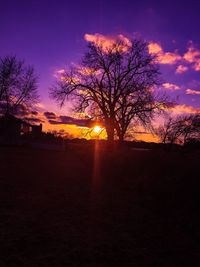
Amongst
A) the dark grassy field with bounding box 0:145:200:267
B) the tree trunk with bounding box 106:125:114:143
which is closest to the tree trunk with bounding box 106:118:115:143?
the tree trunk with bounding box 106:125:114:143

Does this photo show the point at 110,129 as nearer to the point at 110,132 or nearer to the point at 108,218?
the point at 110,132

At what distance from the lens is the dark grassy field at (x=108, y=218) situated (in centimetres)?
580

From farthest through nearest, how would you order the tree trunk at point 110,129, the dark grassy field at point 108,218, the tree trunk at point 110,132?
the tree trunk at point 110,132 → the tree trunk at point 110,129 → the dark grassy field at point 108,218

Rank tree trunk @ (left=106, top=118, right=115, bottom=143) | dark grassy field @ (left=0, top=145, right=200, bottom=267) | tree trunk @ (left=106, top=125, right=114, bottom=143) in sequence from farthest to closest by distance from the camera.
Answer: tree trunk @ (left=106, top=125, right=114, bottom=143) < tree trunk @ (left=106, top=118, right=115, bottom=143) < dark grassy field @ (left=0, top=145, right=200, bottom=267)

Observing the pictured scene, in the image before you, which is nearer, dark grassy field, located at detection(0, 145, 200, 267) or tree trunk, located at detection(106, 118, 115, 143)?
dark grassy field, located at detection(0, 145, 200, 267)

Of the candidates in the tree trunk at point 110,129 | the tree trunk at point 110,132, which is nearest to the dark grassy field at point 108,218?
the tree trunk at point 110,129

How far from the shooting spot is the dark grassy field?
5805 millimetres

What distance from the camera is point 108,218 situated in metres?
8.54

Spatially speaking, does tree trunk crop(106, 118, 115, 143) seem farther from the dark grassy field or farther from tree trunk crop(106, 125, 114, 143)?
the dark grassy field

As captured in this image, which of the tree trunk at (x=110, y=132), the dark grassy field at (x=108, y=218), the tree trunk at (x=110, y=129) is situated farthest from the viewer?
the tree trunk at (x=110, y=132)

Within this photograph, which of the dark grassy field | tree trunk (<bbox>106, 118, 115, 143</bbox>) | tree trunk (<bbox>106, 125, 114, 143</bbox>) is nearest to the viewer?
the dark grassy field

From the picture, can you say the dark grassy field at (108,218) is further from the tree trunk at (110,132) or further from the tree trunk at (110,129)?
the tree trunk at (110,132)

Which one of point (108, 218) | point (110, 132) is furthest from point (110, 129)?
point (108, 218)

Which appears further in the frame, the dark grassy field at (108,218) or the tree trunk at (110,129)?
the tree trunk at (110,129)
